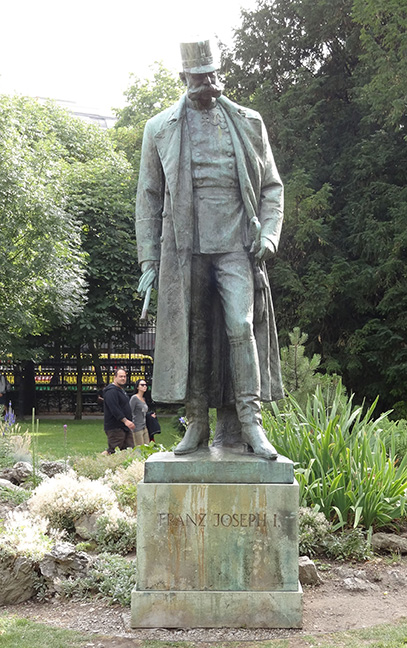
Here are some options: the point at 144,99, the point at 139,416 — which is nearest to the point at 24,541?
the point at 139,416

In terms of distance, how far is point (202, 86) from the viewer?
16.6 ft

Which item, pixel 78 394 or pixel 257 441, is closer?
pixel 257 441

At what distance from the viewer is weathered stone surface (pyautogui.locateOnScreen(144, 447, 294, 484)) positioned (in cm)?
487

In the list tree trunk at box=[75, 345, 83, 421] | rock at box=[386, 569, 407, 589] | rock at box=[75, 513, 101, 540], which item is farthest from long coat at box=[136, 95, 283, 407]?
tree trunk at box=[75, 345, 83, 421]

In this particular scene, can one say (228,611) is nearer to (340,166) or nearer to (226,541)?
(226,541)

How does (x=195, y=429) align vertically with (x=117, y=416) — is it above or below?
above

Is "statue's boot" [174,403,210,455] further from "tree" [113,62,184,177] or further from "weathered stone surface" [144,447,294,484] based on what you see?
"tree" [113,62,184,177]

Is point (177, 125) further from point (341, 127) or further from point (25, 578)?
point (341, 127)

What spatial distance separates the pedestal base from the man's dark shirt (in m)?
6.51

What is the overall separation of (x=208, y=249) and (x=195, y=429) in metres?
1.17

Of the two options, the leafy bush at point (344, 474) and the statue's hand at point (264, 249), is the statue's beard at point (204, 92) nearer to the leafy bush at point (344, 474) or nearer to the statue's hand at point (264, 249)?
the statue's hand at point (264, 249)

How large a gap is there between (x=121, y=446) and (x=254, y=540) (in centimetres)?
695

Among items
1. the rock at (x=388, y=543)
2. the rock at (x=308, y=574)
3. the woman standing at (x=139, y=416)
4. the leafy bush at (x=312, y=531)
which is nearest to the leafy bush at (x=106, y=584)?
the rock at (x=308, y=574)

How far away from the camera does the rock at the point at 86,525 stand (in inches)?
266
